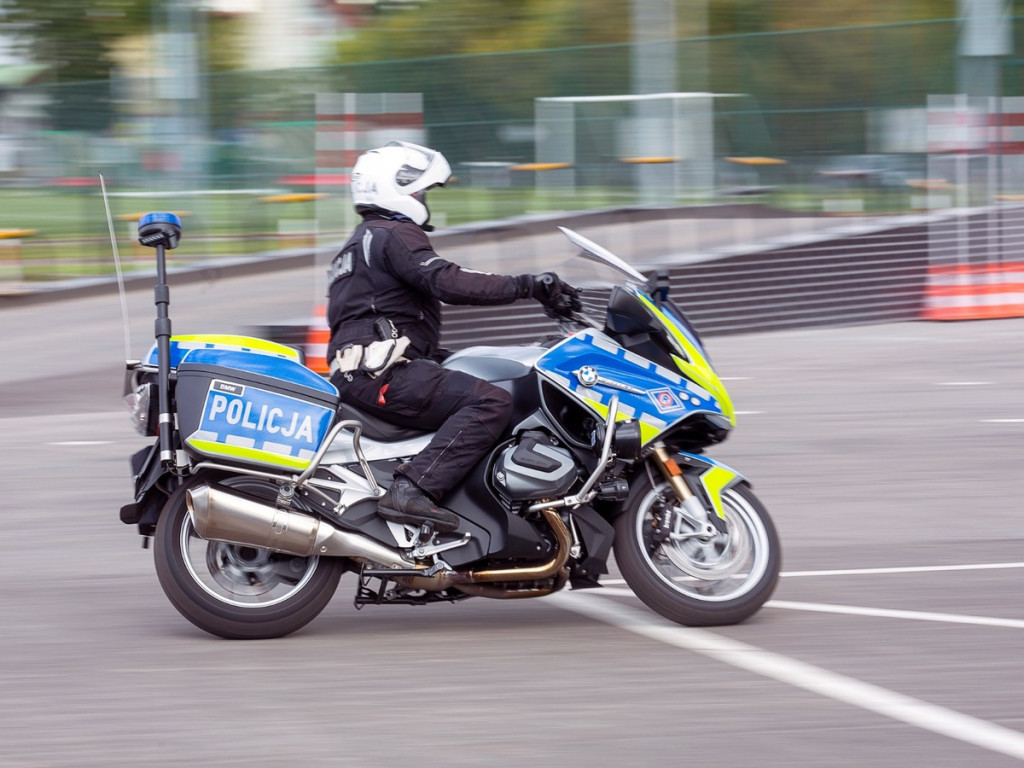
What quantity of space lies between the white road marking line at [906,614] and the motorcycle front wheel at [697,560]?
43 cm

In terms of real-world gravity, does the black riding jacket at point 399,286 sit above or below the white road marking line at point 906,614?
above

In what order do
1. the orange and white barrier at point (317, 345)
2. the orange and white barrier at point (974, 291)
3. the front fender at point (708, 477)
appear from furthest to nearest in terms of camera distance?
the orange and white barrier at point (974, 291)
the orange and white barrier at point (317, 345)
the front fender at point (708, 477)

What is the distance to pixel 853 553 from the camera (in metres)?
7.57

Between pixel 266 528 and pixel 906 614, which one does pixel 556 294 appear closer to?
pixel 266 528

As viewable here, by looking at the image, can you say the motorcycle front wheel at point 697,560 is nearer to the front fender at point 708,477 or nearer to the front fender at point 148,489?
the front fender at point 708,477

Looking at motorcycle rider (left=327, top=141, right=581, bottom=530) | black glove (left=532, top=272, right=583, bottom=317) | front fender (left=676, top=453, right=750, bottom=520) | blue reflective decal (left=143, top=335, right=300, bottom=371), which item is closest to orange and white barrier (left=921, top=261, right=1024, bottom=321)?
front fender (left=676, top=453, right=750, bottom=520)

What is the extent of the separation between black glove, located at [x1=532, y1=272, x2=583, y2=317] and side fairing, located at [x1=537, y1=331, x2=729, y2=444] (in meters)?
0.12

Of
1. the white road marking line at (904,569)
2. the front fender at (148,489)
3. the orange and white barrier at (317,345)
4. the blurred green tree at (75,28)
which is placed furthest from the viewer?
the blurred green tree at (75,28)

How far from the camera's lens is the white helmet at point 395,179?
244 inches

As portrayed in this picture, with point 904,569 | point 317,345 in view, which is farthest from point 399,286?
point 317,345

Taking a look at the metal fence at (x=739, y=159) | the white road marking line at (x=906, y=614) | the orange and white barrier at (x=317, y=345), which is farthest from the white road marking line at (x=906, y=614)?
the metal fence at (x=739, y=159)

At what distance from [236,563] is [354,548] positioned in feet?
1.57

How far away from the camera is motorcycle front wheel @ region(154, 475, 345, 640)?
6.00 m

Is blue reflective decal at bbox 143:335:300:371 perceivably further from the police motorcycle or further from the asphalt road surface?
the asphalt road surface
